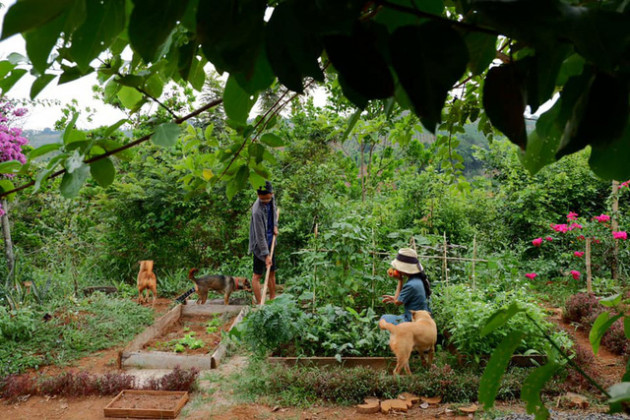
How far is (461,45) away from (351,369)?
12.3 feet

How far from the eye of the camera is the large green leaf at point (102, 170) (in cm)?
55

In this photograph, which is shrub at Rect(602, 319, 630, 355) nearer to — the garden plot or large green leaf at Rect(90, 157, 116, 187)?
the garden plot

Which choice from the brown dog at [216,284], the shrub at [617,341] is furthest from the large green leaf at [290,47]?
the brown dog at [216,284]

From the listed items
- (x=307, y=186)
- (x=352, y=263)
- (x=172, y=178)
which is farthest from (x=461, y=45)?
(x=172, y=178)

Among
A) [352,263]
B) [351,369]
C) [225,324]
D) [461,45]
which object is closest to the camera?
[461,45]

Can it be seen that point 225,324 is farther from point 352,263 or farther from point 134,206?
point 134,206

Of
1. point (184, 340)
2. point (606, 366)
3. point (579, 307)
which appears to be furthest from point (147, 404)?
point (579, 307)

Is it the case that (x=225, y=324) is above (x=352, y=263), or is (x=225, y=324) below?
below

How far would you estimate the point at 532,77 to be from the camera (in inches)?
13.5

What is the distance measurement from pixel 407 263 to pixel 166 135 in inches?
150

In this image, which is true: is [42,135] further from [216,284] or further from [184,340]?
[184,340]

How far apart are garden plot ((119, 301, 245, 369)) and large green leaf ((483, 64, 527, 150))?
4.29 m

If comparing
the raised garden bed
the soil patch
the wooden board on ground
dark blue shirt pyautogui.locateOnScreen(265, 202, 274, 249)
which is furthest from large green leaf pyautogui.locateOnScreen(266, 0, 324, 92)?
dark blue shirt pyautogui.locateOnScreen(265, 202, 274, 249)

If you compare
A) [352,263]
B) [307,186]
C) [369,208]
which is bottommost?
[352,263]
